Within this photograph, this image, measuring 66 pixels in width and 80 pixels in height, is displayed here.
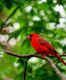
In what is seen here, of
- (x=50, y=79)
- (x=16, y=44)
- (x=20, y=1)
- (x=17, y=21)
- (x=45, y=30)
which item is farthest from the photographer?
(x=16, y=44)

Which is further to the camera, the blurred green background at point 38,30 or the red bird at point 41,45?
the red bird at point 41,45

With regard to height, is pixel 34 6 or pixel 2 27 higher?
pixel 34 6

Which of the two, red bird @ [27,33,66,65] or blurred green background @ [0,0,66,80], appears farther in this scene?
red bird @ [27,33,66,65]

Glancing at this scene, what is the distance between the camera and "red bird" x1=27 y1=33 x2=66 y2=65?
3.76 meters

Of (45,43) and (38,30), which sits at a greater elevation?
(38,30)

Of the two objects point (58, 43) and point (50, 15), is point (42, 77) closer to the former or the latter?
point (58, 43)

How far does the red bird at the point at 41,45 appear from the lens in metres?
3.76

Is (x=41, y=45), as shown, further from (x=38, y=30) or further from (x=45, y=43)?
(x=38, y=30)

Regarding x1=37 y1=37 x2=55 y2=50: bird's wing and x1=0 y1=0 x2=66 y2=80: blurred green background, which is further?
x1=37 y1=37 x2=55 y2=50: bird's wing

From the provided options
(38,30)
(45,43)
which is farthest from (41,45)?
(38,30)

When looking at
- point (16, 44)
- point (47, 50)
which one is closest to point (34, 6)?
point (47, 50)

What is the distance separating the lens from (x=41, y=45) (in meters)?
4.11

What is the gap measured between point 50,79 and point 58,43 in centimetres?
64

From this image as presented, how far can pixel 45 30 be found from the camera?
152 inches
